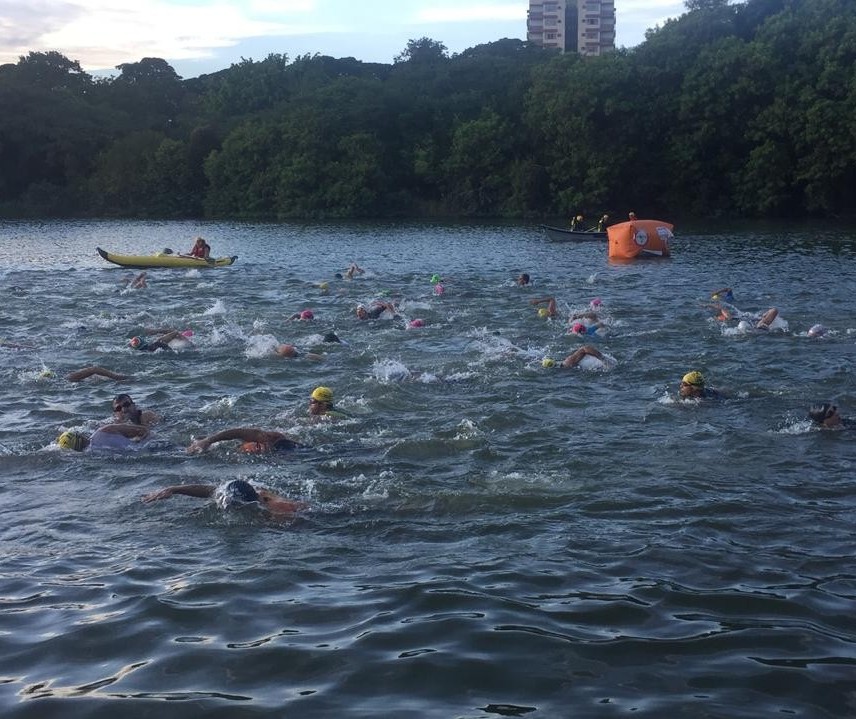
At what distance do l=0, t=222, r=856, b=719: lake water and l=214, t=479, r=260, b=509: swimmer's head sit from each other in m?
0.19

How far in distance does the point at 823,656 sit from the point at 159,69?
89.7 m

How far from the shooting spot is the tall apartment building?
12112cm

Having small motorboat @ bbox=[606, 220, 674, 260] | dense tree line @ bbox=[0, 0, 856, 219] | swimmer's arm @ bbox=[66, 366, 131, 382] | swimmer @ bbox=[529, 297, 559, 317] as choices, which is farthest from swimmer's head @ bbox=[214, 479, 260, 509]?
dense tree line @ bbox=[0, 0, 856, 219]

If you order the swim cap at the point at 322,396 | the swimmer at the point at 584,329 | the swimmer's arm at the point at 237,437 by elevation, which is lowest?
the swimmer's arm at the point at 237,437

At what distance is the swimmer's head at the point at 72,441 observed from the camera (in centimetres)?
1130

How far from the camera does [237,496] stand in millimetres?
9133

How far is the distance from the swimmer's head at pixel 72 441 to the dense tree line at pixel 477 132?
48214 millimetres

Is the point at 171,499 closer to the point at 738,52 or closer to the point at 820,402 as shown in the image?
the point at 820,402

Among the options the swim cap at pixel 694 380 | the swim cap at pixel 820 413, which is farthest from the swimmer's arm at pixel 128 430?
the swim cap at pixel 820 413

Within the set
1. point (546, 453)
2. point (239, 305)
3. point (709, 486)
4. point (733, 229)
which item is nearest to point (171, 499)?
point (546, 453)

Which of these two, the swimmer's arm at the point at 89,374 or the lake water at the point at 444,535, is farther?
the swimmer's arm at the point at 89,374

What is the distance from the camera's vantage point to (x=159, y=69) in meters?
87.9

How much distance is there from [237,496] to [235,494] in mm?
27

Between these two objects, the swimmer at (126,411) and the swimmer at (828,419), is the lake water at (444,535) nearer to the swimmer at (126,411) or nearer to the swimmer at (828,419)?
the swimmer at (828,419)
